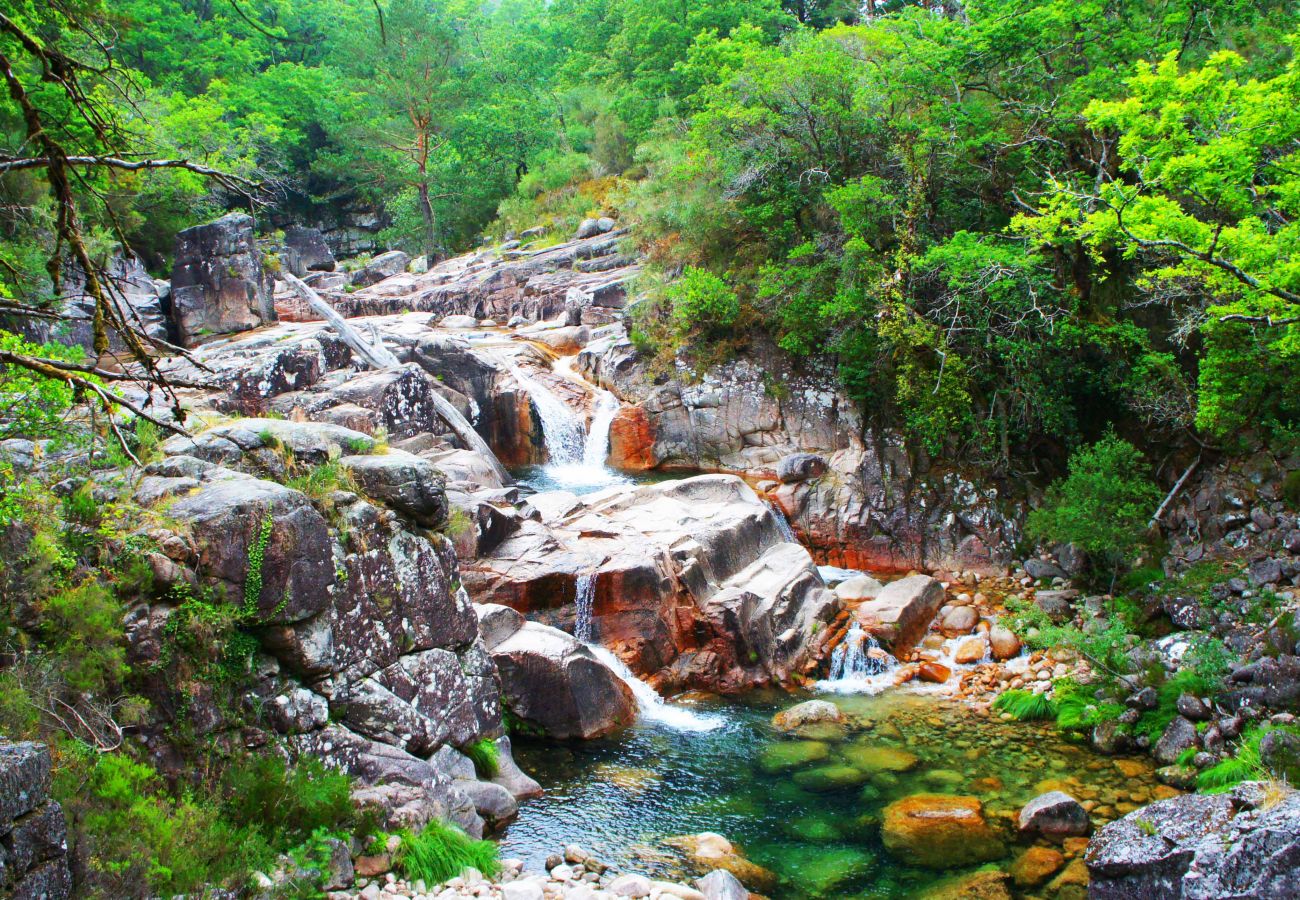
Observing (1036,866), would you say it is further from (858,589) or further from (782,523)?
(782,523)

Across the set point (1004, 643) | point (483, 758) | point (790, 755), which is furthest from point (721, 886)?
point (1004, 643)

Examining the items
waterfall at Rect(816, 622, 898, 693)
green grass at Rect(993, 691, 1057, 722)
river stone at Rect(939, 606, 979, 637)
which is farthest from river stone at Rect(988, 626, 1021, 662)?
waterfall at Rect(816, 622, 898, 693)

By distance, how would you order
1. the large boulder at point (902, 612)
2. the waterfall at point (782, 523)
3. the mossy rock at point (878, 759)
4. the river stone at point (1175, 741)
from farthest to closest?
the waterfall at point (782, 523), the large boulder at point (902, 612), the mossy rock at point (878, 759), the river stone at point (1175, 741)

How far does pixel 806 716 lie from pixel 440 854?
5609 millimetres

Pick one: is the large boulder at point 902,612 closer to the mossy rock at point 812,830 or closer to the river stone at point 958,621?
the river stone at point 958,621

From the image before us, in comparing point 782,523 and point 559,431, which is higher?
point 559,431

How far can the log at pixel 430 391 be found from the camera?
18047 mm

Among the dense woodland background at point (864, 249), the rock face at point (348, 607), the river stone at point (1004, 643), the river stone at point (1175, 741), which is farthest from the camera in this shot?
the river stone at point (1004, 643)

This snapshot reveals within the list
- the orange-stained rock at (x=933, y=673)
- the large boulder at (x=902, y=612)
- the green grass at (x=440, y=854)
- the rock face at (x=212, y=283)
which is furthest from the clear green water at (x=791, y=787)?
the rock face at (x=212, y=283)

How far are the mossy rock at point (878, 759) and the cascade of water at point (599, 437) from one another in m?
10.4

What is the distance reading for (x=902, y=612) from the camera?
1358 centimetres

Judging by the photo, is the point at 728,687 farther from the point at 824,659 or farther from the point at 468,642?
the point at 468,642

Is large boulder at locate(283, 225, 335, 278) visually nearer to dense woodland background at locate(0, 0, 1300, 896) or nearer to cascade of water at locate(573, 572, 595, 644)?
dense woodland background at locate(0, 0, 1300, 896)

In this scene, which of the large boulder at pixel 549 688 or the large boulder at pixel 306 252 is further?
the large boulder at pixel 306 252
